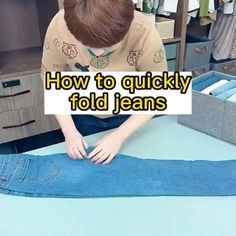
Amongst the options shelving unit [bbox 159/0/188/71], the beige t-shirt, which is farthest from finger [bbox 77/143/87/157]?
shelving unit [bbox 159/0/188/71]

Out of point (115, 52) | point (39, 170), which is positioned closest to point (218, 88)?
point (115, 52)

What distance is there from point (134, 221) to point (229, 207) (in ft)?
0.68

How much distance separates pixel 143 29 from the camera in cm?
88

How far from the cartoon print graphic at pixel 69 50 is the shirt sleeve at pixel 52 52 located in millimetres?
11

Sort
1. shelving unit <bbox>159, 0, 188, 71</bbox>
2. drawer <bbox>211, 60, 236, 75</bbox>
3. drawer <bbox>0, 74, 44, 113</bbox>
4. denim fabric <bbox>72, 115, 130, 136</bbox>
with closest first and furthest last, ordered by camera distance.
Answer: denim fabric <bbox>72, 115, 130, 136</bbox> → drawer <bbox>0, 74, 44, 113</bbox> → shelving unit <bbox>159, 0, 188, 71</bbox> → drawer <bbox>211, 60, 236, 75</bbox>

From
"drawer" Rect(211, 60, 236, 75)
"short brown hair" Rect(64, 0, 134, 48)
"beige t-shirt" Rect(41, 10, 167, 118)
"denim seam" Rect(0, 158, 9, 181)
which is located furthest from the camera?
"drawer" Rect(211, 60, 236, 75)

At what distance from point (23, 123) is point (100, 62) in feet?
2.97

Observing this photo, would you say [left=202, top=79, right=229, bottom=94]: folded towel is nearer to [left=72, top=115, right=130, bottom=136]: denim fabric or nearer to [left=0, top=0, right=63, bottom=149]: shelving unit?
[left=72, top=115, right=130, bottom=136]: denim fabric

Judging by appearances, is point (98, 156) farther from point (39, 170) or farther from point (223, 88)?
point (223, 88)

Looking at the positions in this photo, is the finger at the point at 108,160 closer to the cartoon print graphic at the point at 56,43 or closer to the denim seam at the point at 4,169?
the denim seam at the point at 4,169

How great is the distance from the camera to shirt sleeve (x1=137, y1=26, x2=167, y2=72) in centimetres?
88

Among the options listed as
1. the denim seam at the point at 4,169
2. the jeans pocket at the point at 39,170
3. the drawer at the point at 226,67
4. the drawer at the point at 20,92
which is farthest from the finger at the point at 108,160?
the drawer at the point at 226,67

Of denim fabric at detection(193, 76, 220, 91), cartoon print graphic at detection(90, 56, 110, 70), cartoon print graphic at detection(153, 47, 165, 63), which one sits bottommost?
denim fabric at detection(193, 76, 220, 91)

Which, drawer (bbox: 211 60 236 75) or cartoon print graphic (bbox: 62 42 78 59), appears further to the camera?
drawer (bbox: 211 60 236 75)
